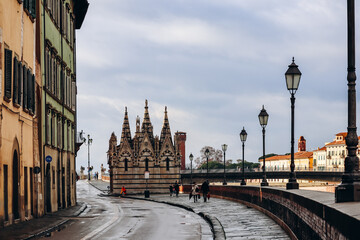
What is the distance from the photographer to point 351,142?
13469 millimetres

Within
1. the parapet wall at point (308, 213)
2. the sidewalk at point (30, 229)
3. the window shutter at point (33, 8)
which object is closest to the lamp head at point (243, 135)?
the parapet wall at point (308, 213)

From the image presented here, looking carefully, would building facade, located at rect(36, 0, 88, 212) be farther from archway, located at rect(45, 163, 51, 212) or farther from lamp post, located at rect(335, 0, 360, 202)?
lamp post, located at rect(335, 0, 360, 202)

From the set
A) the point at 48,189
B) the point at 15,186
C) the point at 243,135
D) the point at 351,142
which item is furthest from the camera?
the point at 243,135

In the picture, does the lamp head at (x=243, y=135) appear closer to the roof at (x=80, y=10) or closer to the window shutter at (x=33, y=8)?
the roof at (x=80, y=10)

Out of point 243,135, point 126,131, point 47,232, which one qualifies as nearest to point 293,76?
point 47,232

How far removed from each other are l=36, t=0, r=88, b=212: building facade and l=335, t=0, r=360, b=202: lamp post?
21733 millimetres

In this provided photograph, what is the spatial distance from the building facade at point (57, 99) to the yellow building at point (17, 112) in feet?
6.64

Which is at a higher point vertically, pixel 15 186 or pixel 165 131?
pixel 165 131

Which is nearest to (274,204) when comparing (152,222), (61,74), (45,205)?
(152,222)

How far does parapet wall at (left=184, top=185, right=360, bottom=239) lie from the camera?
29.7ft

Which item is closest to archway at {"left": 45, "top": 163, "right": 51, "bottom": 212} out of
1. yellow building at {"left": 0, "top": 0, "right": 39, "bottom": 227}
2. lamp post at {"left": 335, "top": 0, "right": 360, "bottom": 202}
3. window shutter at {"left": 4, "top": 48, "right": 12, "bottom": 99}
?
yellow building at {"left": 0, "top": 0, "right": 39, "bottom": 227}

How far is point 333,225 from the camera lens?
10.0 metres

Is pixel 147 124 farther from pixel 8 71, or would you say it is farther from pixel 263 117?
pixel 8 71

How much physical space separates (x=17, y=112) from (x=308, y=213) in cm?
1723
